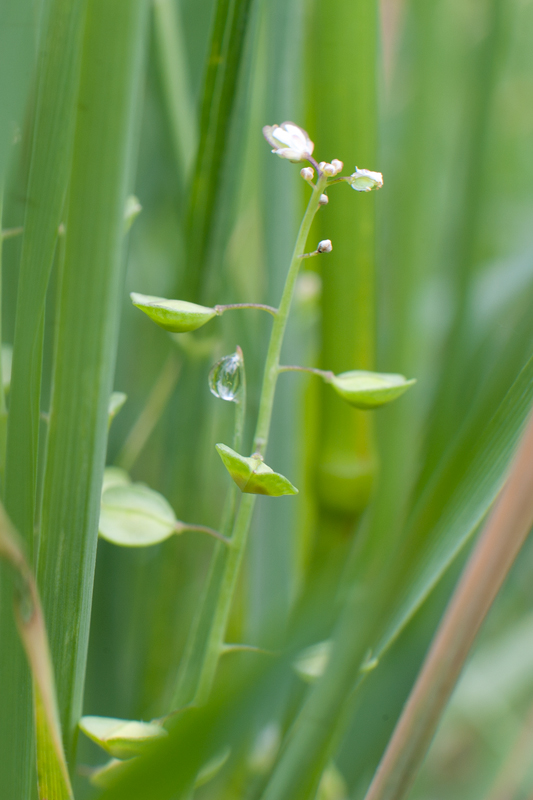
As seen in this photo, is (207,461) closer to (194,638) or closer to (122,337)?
(122,337)

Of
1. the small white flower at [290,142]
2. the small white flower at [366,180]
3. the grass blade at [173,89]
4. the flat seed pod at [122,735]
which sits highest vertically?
the grass blade at [173,89]

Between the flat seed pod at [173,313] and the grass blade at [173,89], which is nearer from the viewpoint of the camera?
the flat seed pod at [173,313]

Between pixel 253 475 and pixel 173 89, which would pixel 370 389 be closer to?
pixel 253 475

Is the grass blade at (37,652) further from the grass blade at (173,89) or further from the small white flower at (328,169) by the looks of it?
the grass blade at (173,89)

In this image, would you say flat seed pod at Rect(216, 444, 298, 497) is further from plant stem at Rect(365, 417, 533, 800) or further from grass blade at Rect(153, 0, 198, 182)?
grass blade at Rect(153, 0, 198, 182)

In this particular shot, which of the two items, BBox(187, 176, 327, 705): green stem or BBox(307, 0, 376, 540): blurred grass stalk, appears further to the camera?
BBox(307, 0, 376, 540): blurred grass stalk

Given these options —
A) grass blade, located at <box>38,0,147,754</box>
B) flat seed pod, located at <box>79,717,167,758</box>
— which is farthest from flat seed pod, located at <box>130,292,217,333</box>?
flat seed pod, located at <box>79,717,167,758</box>

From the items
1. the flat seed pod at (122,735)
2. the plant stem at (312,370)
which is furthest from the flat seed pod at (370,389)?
the flat seed pod at (122,735)

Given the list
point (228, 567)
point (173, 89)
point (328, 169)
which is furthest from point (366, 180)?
point (173, 89)
